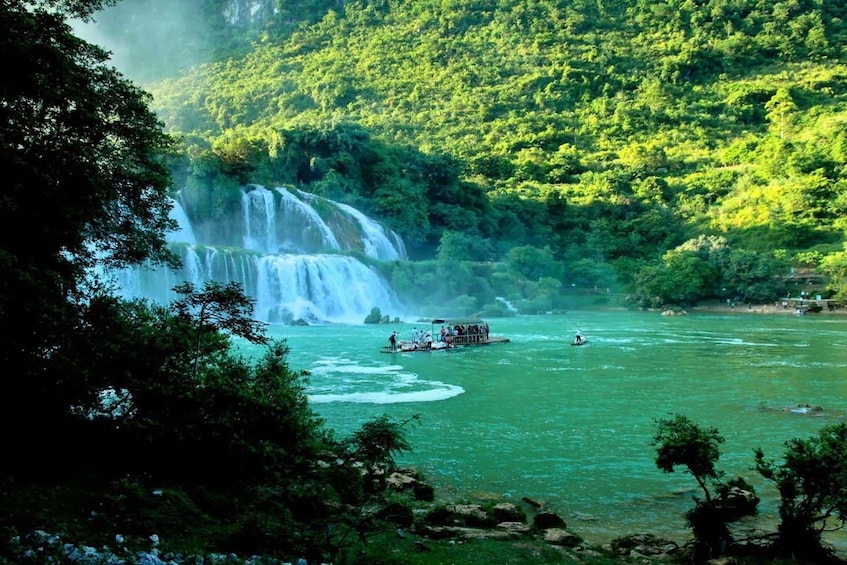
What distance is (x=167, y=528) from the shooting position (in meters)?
6.36

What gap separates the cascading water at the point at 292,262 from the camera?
35312 mm

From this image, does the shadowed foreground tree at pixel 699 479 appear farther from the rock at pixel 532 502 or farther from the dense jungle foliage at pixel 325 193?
the rock at pixel 532 502

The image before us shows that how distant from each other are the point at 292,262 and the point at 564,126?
6560 centimetres

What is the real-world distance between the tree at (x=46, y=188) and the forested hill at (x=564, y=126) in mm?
40140

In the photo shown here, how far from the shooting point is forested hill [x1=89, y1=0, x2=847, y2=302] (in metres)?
56.5

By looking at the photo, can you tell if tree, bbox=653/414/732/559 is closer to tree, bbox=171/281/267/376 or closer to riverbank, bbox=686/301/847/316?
tree, bbox=171/281/267/376

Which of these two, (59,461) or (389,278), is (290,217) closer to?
(389,278)

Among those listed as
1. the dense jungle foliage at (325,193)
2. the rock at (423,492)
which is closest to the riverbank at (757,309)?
the dense jungle foliage at (325,193)

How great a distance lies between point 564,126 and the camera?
94.1 metres

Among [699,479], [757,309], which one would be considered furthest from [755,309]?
[699,479]

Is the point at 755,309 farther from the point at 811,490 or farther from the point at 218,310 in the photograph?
the point at 218,310

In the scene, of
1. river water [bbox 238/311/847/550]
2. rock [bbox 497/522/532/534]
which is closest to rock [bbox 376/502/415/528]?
rock [bbox 497/522/532/534]

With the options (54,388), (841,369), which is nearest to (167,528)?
(54,388)

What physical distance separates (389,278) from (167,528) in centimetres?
3733
